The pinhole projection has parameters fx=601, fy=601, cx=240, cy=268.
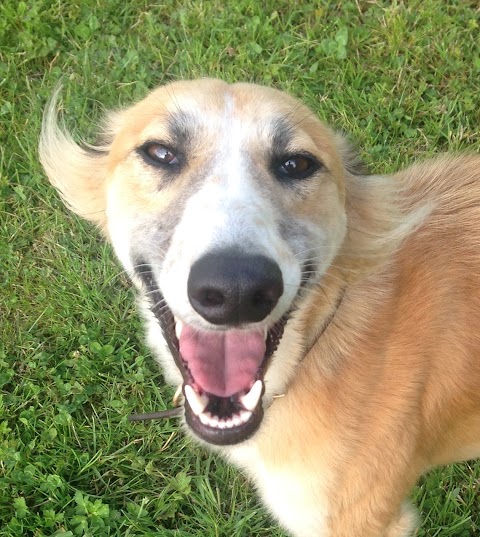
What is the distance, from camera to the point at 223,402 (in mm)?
2311

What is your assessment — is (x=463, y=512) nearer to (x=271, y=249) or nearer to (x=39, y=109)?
(x=271, y=249)

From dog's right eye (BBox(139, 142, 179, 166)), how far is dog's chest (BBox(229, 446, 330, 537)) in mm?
1275

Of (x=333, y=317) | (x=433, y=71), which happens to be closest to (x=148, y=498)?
(x=333, y=317)

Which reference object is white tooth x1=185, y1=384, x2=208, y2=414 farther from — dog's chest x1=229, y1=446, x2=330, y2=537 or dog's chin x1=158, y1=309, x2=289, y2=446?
dog's chest x1=229, y1=446, x2=330, y2=537

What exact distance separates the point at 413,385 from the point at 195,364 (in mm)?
918

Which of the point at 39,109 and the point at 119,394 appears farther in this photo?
the point at 39,109

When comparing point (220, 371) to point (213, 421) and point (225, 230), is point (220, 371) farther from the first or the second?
point (225, 230)

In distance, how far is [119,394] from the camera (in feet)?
12.0

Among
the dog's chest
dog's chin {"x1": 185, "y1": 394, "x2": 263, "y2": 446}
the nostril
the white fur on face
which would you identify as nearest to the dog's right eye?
the white fur on face

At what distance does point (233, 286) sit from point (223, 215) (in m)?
0.27

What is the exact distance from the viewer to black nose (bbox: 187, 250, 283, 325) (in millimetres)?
1819

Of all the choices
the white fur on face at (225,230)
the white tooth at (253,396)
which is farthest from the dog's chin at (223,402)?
the white fur on face at (225,230)

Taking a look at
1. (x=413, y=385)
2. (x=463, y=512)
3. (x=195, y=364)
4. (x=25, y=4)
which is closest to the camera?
(x=195, y=364)

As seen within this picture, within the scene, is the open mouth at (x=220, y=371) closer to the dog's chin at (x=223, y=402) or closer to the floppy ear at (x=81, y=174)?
the dog's chin at (x=223, y=402)
